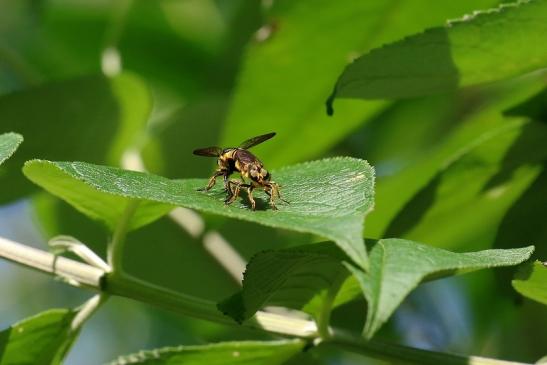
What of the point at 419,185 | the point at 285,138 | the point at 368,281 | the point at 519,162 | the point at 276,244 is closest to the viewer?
the point at 368,281

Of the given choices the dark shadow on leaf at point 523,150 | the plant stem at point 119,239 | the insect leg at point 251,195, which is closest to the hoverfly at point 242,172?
the insect leg at point 251,195

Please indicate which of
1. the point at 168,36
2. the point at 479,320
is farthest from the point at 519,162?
the point at 168,36

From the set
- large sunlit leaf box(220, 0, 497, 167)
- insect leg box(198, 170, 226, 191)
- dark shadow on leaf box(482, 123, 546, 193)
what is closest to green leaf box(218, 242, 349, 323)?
insect leg box(198, 170, 226, 191)

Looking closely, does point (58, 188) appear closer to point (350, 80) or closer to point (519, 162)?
point (350, 80)

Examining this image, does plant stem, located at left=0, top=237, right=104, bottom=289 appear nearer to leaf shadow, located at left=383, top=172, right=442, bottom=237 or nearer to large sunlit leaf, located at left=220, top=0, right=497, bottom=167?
leaf shadow, located at left=383, top=172, right=442, bottom=237

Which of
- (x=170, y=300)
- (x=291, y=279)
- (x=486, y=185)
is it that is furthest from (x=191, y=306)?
(x=486, y=185)

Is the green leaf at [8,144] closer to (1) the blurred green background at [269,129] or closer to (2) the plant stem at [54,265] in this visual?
(2) the plant stem at [54,265]

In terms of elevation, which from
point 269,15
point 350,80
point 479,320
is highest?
point 269,15
